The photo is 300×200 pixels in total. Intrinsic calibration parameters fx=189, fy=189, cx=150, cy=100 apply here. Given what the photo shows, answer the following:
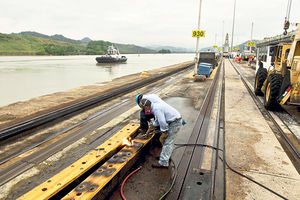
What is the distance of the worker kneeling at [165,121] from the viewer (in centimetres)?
370

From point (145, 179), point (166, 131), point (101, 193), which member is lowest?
point (145, 179)

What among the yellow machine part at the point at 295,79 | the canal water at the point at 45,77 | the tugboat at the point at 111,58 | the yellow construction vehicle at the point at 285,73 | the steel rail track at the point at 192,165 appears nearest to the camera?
the steel rail track at the point at 192,165

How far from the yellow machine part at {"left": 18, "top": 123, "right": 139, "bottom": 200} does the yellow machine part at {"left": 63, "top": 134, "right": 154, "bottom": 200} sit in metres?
0.18

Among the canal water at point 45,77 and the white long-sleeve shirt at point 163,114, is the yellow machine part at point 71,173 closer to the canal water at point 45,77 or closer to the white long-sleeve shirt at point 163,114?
the white long-sleeve shirt at point 163,114

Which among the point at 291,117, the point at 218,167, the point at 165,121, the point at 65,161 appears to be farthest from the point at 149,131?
the point at 291,117

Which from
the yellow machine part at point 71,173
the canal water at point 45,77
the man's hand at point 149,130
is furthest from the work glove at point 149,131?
the canal water at point 45,77

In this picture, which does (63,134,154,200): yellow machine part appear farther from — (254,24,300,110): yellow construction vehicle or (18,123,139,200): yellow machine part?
(254,24,300,110): yellow construction vehicle

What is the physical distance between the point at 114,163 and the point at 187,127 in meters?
3.38

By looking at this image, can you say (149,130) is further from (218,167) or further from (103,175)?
(218,167)

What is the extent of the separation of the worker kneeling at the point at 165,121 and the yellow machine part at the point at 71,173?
2.92 feet

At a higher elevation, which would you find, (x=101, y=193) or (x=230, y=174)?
(x=101, y=193)

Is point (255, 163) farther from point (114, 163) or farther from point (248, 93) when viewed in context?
point (248, 93)

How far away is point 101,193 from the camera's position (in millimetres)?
2867

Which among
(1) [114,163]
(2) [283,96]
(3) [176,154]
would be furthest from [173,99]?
(1) [114,163]
